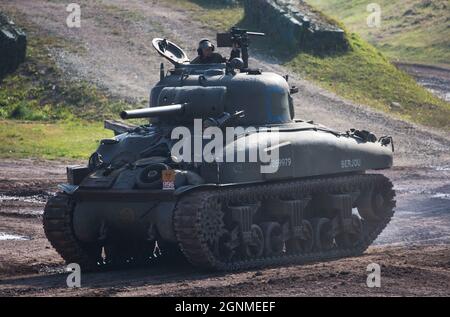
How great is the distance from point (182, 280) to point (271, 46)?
30.2m

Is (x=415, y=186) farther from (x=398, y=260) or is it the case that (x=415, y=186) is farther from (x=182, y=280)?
(x=182, y=280)

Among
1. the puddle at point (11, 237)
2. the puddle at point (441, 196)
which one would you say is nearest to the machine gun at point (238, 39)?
the puddle at point (11, 237)

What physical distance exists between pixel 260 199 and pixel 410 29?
45.4m

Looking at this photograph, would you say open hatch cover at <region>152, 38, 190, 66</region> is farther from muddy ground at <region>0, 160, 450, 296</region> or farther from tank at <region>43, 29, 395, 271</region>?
muddy ground at <region>0, 160, 450, 296</region>

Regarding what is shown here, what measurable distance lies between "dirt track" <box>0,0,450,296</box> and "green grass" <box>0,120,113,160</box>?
1334 millimetres

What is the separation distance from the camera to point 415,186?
33438 millimetres

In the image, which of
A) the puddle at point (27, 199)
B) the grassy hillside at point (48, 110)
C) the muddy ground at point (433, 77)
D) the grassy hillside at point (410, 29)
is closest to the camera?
the puddle at point (27, 199)

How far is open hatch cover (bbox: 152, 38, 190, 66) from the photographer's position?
2389 centimetres

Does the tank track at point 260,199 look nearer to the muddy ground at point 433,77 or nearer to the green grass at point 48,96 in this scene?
the green grass at point 48,96

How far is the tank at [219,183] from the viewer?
20125mm

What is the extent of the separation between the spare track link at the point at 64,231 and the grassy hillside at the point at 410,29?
40730mm

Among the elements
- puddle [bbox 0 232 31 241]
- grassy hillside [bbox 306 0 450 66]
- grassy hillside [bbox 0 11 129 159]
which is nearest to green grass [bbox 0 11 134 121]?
grassy hillside [bbox 0 11 129 159]

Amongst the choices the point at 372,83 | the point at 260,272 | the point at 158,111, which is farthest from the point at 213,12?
the point at 260,272
